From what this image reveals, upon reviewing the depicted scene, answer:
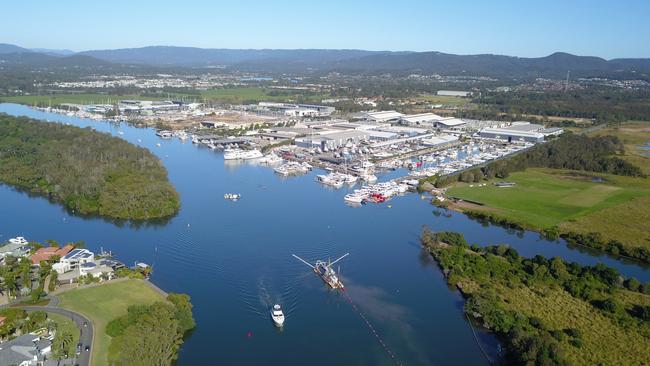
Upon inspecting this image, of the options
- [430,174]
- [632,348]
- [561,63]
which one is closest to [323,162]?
[430,174]

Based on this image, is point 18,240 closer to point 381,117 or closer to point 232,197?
point 232,197

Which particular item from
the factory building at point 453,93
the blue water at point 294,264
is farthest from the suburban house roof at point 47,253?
the factory building at point 453,93

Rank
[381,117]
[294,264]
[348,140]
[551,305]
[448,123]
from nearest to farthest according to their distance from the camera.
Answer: [551,305], [294,264], [348,140], [448,123], [381,117]

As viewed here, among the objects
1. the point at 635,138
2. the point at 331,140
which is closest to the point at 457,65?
the point at 635,138

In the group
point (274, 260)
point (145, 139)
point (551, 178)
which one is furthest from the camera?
point (145, 139)

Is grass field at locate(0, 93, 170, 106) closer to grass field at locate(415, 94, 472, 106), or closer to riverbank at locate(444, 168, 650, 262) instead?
grass field at locate(415, 94, 472, 106)

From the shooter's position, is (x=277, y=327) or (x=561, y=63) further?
(x=561, y=63)

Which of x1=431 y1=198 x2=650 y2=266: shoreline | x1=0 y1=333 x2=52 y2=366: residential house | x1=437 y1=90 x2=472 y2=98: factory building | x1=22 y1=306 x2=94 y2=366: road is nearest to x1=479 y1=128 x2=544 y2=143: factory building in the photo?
x1=431 y1=198 x2=650 y2=266: shoreline

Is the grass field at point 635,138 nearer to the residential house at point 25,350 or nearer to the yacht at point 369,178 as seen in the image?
the yacht at point 369,178

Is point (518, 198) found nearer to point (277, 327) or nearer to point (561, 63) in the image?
point (277, 327)
